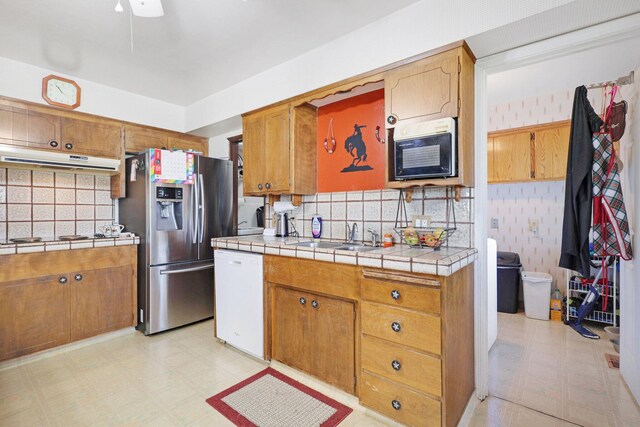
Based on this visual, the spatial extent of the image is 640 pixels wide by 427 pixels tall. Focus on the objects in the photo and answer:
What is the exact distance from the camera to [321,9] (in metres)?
2.00

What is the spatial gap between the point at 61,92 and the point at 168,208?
4.56ft

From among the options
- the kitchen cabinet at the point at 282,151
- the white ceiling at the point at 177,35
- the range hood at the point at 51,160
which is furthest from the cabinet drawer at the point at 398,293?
the range hood at the point at 51,160

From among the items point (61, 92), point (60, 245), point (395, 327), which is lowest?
point (395, 327)

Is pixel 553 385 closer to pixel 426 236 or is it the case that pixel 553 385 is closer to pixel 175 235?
pixel 426 236

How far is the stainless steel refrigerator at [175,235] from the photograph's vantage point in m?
2.91

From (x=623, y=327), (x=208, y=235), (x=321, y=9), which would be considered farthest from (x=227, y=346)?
(x=623, y=327)

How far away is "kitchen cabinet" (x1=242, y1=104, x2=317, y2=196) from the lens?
2.62 metres

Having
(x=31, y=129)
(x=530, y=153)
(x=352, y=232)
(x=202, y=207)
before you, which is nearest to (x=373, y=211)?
(x=352, y=232)

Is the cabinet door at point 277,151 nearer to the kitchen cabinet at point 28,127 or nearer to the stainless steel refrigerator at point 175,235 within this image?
the stainless steel refrigerator at point 175,235

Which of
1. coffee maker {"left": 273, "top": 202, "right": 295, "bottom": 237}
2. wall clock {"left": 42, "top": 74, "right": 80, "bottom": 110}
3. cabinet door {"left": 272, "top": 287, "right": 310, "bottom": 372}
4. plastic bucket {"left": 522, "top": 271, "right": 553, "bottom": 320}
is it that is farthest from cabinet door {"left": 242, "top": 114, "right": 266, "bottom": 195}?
plastic bucket {"left": 522, "top": 271, "right": 553, "bottom": 320}

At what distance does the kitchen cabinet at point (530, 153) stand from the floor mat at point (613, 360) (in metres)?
1.83

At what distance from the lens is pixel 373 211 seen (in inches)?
94.7

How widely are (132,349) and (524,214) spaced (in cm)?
444

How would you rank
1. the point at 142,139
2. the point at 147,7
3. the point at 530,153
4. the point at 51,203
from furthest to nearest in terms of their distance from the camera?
the point at 530,153, the point at 142,139, the point at 51,203, the point at 147,7
